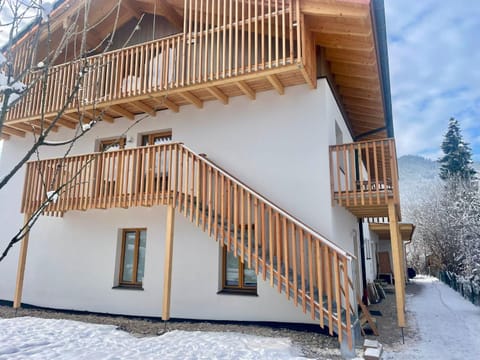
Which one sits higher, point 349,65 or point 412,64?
point 412,64

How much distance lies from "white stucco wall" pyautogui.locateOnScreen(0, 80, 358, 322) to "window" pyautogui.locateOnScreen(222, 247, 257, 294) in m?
0.23

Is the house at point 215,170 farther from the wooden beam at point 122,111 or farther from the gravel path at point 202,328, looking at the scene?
the gravel path at point 202,328

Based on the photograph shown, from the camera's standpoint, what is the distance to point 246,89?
7.06 metres

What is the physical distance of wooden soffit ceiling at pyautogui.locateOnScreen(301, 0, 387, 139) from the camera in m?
5.95

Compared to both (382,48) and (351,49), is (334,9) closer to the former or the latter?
(351,49)

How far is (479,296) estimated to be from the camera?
8.72 m

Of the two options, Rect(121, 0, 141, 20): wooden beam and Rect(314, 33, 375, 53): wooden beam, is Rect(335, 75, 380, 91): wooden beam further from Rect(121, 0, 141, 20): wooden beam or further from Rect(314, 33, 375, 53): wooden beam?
Rect(121, 0, 141, 20): wooden beam

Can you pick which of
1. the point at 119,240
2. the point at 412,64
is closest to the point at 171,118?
the point at 119,240

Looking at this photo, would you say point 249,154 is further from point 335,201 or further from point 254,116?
point 335,201

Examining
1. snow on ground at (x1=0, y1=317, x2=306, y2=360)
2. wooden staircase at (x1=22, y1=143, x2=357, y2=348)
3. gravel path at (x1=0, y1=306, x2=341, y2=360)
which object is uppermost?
wooden staircase at (x1=22, y1=143, x2=357, y2=348)

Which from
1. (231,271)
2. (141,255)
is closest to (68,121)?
(141,255)

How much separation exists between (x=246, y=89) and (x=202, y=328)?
4902mm

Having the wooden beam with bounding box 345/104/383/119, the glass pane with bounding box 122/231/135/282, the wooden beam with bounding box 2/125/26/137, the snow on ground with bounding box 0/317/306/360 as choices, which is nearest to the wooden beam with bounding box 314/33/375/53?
the wooden beam with bounding box 345/104/383/119

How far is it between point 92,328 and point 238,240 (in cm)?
314
